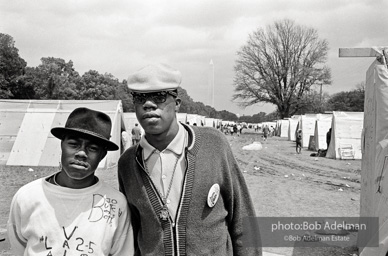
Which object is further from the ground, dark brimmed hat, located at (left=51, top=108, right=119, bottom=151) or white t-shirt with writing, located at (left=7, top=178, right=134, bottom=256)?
dark brimmed hat, located at (left=51, top=108, right=119, bottom=151)

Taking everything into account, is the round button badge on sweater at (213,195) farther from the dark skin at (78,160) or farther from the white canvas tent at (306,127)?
the white canvas tent at (306,127)

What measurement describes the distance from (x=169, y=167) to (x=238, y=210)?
46 centimetres

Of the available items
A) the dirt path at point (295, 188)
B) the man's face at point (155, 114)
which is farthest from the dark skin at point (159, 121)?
the dirt path at point (295, 188)

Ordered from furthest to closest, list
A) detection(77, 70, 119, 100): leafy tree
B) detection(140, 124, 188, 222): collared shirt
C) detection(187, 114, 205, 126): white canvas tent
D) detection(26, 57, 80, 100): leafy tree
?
detection(77, 70, 119, 100): leafy tree, detection(26, 57, 80, 100): leafy tree, detection(187, 114, 205, 126): white canvas tent, detection(140, 124, 188, 222): collared shirt

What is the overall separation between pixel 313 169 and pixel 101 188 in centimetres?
1460

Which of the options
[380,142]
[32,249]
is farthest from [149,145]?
[380,142]

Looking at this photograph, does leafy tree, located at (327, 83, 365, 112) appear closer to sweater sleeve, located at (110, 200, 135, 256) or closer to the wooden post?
the wooden post

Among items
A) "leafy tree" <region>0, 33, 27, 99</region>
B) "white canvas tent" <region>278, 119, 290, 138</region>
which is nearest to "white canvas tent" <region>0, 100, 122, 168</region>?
"leafy tree" <region>0, 33, 27, 99</region>

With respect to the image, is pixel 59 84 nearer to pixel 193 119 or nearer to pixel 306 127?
pixel 193 119

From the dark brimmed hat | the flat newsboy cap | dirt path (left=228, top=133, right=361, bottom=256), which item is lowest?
dirt path (left=228, top=133, right=361, bottom=256)

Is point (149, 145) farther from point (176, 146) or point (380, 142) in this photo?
point (380, 142)

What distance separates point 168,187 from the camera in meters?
2.16

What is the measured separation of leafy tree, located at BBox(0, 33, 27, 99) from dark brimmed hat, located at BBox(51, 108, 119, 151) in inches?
1809

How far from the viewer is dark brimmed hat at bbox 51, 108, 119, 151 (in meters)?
2.16
